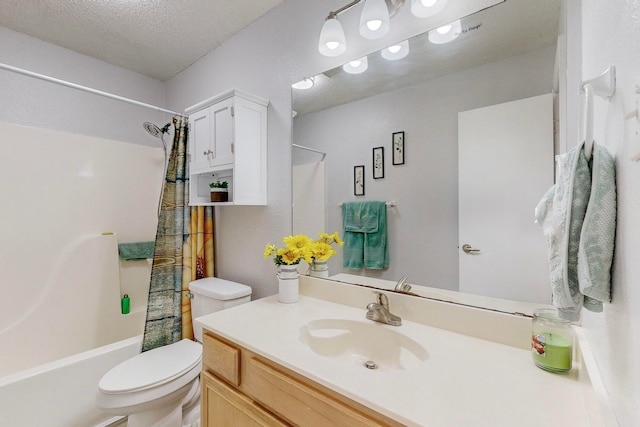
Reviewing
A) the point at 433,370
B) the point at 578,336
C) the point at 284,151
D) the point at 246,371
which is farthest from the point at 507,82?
the point at 246,371

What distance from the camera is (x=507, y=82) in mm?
1013

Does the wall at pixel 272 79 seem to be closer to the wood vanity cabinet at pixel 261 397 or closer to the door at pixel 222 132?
the door at pixel 222 132

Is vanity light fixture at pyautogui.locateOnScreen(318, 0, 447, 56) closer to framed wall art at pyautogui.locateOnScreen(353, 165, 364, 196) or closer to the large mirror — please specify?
the large mirror

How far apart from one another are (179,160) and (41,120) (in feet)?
3.66

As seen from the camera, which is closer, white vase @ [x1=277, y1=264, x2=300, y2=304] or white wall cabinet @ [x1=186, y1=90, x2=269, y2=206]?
white vase @ [x1=277, y1=264, x2=300, y2=304]

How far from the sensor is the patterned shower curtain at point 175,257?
5.73 feet

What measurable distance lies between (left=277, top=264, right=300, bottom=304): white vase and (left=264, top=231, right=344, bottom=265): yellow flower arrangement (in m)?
0.03

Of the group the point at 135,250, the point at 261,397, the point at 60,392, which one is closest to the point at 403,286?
the point at 261,397

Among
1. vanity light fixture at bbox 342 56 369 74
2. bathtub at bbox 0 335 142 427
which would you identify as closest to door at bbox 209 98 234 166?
vanity light fixture at bbox 342 56 369 74

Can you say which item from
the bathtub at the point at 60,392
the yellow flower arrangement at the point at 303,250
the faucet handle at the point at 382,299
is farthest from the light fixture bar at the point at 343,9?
the bathtub at the point at 60,392

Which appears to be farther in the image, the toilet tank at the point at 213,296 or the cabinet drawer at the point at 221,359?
the toilet tank at the point at 213,296

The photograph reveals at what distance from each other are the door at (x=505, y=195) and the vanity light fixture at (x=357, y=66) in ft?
1.68

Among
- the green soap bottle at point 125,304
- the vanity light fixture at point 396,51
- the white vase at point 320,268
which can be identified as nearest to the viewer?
the vanity light fixture at point 396,51

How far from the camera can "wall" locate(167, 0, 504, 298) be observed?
58.8 inches
